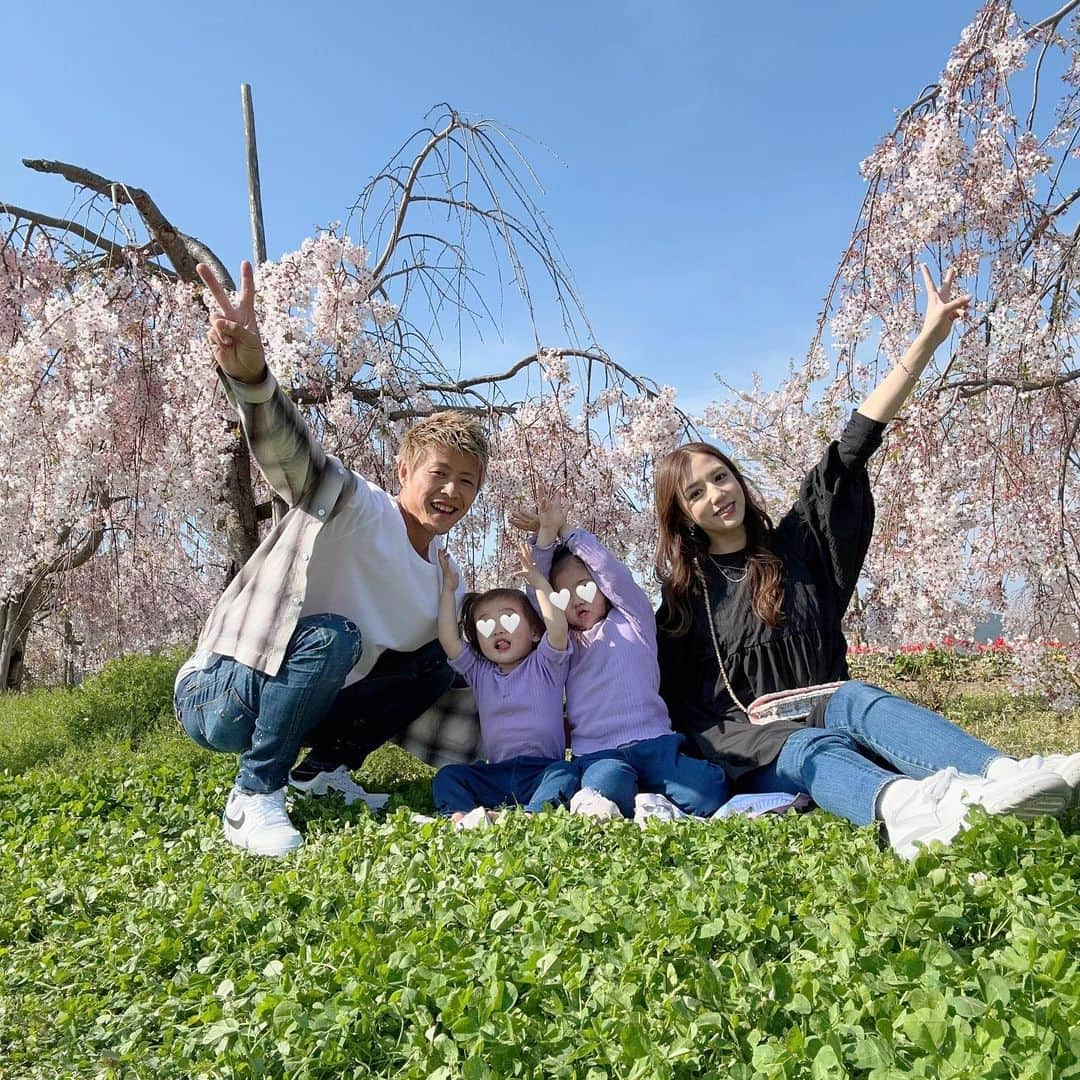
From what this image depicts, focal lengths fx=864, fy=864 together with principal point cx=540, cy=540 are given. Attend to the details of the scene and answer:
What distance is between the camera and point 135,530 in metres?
5.17

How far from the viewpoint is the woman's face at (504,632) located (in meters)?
3.17

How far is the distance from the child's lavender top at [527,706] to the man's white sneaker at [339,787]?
489 millimetres

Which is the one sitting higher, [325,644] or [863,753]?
[325,644]

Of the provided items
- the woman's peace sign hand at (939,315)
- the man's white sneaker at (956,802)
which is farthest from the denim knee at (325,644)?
the woman's peace sign hand at (939,315)

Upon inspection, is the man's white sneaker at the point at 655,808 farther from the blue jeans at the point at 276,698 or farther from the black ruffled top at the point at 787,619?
the blue jeans at the point at 276,698

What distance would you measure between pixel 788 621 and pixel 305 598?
5.38ft

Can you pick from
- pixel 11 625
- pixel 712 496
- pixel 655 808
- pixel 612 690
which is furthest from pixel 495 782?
pixel 11 625

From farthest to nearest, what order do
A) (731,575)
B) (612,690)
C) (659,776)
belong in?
(731,575), (612,690), (659,776)

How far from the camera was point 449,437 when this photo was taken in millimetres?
3035

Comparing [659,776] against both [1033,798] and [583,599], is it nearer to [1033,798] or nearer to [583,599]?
[583,599]

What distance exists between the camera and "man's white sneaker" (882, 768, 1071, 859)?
1.92 metres

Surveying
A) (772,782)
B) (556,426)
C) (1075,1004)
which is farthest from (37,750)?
(1075,1004)

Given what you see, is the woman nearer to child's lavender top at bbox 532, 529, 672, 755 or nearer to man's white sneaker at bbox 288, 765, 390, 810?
child's lavender top at bbox 532, 529, 672, 755

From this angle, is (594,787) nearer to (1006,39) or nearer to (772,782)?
(772,782)
